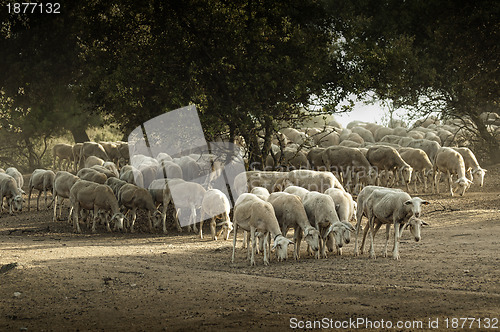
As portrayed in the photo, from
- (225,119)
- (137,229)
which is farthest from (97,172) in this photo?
(225,119)

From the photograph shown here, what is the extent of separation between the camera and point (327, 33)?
22.4 m

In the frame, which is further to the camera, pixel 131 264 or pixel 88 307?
pixel 131 264

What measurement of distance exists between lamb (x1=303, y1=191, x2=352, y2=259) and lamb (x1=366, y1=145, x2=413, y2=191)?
13.0 metres

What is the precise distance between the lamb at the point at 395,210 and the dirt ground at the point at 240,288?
2.04 feet

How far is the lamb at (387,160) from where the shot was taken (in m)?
27.2

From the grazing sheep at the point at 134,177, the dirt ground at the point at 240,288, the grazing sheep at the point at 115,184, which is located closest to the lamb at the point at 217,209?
the dirt ground at the point at 240,288

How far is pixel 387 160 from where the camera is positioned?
27.5m

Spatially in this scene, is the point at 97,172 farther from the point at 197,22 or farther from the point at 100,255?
the point at 100,255

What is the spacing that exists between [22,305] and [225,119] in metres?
12.9

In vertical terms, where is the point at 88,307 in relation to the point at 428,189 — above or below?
below

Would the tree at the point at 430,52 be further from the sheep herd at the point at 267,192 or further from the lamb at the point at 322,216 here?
the lamb at the point at 322,216

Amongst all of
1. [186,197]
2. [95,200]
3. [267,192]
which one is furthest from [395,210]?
[95,200]

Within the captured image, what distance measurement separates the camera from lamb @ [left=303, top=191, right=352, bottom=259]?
45.9ft

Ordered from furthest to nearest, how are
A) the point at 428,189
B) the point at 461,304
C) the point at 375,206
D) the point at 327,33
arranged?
the point at 428,189 → the point at 327,33 → the point at 375,206 → the point at 461,304
